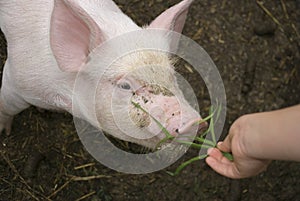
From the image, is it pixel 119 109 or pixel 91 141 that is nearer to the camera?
pixel 119 109

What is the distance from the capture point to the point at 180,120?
61.5 inches

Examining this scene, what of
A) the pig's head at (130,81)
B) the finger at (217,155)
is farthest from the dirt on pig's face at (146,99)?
the finger at (217,155)

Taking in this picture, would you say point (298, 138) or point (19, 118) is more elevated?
point (298, 138)

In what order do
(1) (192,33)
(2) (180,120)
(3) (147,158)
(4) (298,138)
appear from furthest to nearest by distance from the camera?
(1) (192,33) → (3) (147,158) → (2) (180,120) → (4) (298,138)

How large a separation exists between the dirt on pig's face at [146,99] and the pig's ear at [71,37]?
0.11 meters

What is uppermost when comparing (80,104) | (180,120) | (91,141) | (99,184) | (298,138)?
(298,138)

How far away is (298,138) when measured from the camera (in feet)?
4.19

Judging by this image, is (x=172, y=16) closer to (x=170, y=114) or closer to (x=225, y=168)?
(x=170, y=114)

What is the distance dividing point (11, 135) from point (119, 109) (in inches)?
37.9

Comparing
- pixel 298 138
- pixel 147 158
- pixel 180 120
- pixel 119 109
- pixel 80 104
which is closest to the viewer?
pixel 298 138

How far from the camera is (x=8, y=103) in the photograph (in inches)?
87.5

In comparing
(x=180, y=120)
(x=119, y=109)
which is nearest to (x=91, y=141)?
(x=119, y=109)

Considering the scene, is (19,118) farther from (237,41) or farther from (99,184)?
(237,41)

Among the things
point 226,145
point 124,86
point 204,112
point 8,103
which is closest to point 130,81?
point 124,86
